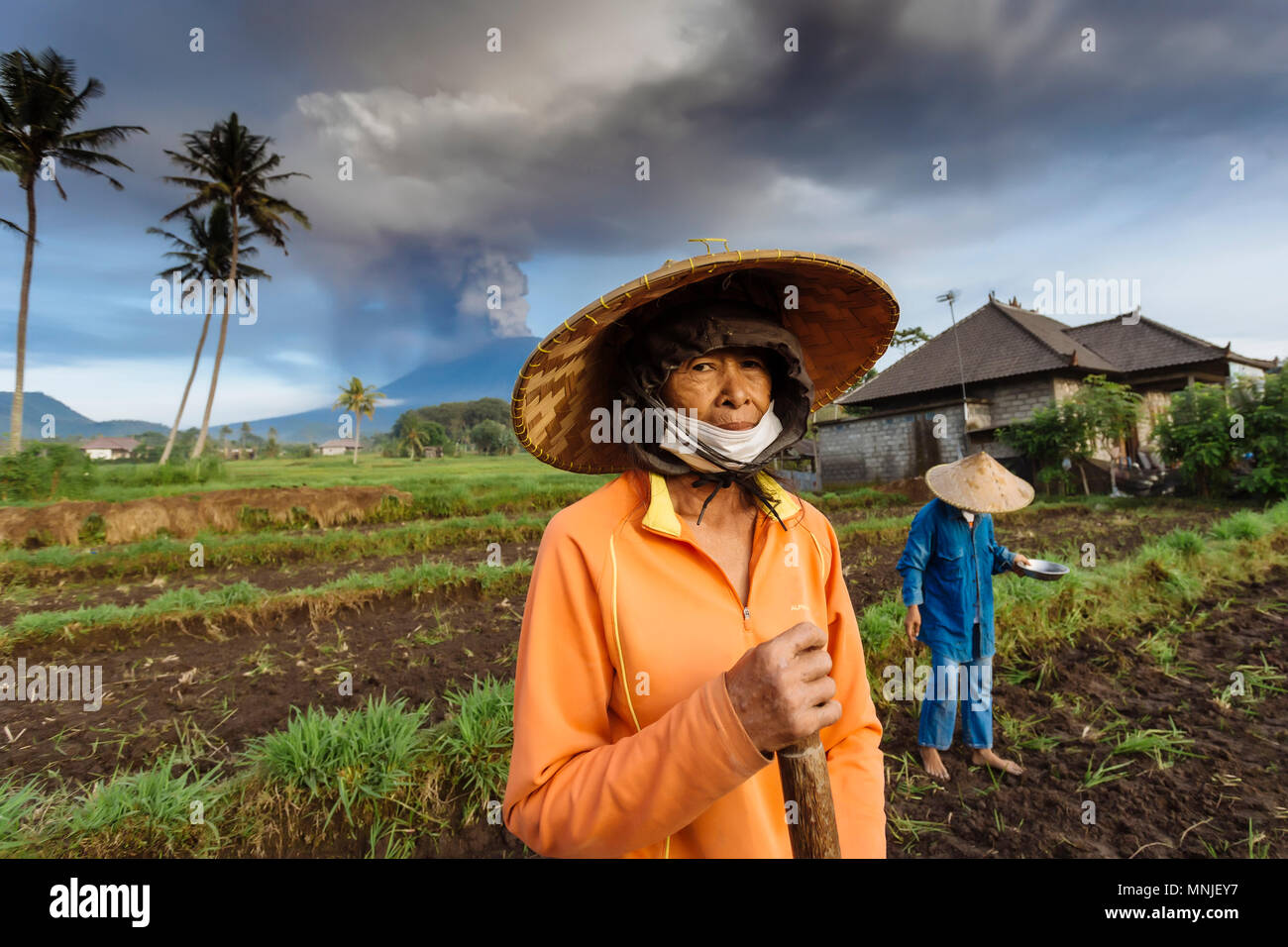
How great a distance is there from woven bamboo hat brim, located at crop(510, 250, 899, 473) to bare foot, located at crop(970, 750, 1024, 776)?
280 centimetres

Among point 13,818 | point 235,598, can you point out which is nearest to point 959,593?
point 13,818

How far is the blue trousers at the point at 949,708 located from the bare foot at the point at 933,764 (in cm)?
4

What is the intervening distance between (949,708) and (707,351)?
10.2 feet

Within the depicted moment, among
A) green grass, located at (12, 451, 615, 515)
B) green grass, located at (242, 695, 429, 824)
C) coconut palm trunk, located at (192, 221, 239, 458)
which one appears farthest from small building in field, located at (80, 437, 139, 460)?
green grass, located at (242, 695, 429, 824)

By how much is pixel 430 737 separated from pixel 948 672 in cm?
294

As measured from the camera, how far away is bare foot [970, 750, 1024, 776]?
128 inches

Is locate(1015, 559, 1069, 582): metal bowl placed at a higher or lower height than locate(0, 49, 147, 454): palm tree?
lower

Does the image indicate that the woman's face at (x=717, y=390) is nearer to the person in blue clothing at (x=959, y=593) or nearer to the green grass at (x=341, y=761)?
the green grass at (x=341, y=761)

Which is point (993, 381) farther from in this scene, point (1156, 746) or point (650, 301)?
point (650, 301)

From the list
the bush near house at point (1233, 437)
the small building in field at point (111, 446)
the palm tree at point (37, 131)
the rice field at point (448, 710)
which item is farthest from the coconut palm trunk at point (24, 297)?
the small building in field at point (111, 446)

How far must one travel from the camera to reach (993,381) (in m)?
18.4

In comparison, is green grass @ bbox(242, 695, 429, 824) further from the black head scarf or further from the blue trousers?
the blue trousers

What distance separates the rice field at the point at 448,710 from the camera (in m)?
2.65

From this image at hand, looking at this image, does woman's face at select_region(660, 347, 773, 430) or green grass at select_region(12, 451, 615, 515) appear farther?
green grass at select_region(12, 451, 615, 515)
